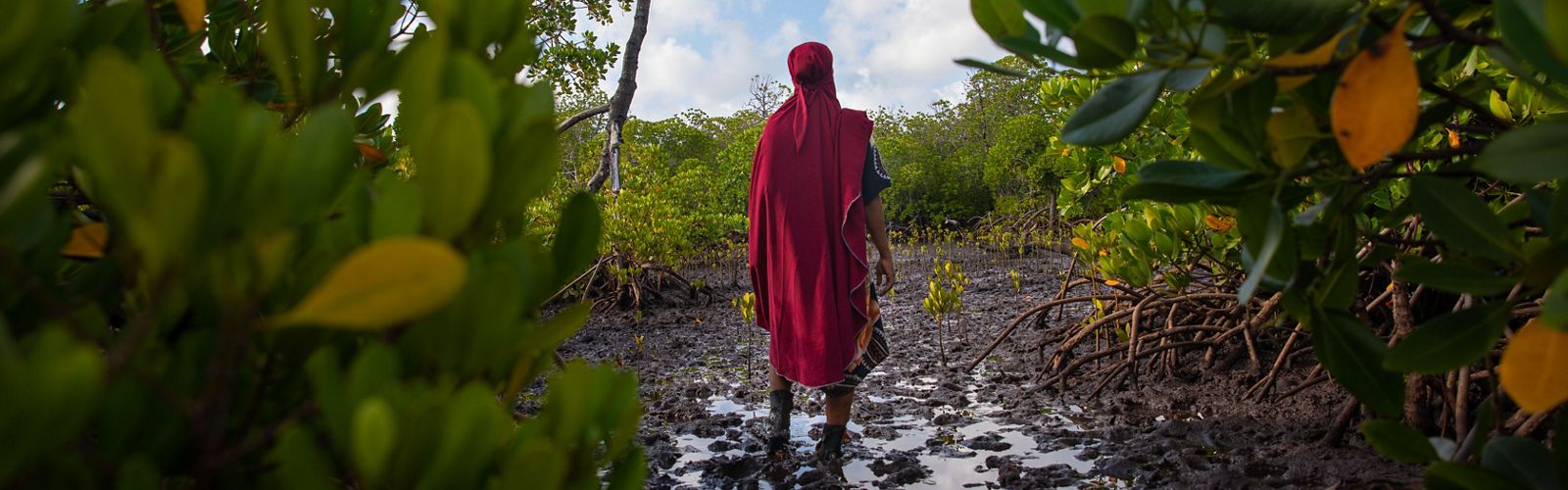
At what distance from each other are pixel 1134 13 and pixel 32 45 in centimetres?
57

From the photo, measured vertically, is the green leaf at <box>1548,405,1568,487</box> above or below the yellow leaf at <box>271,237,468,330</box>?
below

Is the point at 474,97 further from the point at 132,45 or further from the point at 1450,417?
the point at 1450,417

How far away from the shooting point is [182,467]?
0.46 m

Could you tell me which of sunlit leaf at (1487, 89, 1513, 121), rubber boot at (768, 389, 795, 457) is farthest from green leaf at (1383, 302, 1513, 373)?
rubber boot at (768, 389, 795, 457)

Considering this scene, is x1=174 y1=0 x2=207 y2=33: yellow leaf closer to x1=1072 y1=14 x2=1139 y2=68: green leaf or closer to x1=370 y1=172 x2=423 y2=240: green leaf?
x1=370 y1=172 x2=423 y2=240: green leaf

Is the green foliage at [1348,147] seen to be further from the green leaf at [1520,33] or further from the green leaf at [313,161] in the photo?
the green leaf at [313,161]

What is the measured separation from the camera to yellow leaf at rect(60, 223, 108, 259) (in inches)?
19.0

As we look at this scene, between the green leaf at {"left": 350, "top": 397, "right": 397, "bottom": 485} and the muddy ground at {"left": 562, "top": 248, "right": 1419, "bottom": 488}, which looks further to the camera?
the muddy ground at {"left": 562, "top": 248, "right": 1419, "bottom": 488}

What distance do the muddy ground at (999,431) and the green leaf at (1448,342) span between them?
2.43 feet

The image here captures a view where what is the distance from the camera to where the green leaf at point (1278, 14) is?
1.68ft

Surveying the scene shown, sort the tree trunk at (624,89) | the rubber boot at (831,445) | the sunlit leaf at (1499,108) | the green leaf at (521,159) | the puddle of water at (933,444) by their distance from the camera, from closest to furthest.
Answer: the green leaf at (521,159) → the sunlit leaf at (1499,108) → the puddle of water at (933,444) → the rubber boot at (831,445) → the tree trunk at (624,89)

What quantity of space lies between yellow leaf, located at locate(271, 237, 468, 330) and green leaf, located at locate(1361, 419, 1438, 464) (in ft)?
2.13

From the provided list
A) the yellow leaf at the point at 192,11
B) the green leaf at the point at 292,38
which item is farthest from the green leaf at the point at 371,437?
the yellow leaf at the point at 192,11

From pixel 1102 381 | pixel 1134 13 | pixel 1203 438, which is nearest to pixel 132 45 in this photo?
pixel 1134 13
